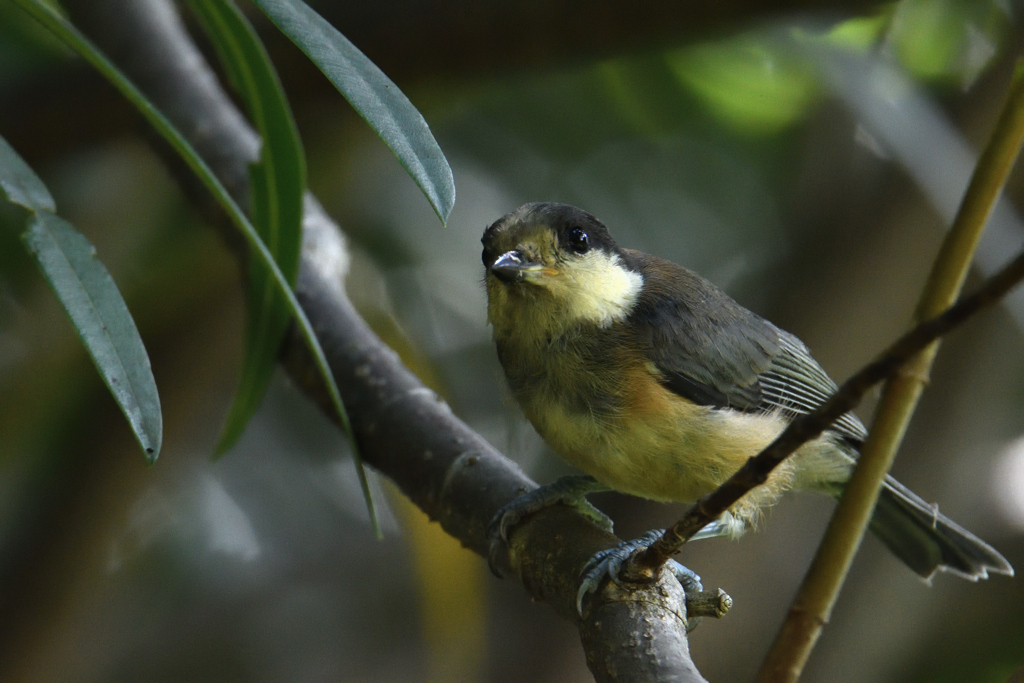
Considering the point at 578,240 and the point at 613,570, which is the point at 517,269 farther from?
the point at 613,570

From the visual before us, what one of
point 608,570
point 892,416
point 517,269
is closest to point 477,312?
point 517,269

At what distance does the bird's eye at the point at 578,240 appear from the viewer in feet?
7.11

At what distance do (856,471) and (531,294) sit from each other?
111 centimetres

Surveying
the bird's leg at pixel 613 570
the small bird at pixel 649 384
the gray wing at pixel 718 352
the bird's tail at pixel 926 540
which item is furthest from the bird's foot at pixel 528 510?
the bird's tail at pixel 926 540

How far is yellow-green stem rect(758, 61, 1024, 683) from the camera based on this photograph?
963 millimetres

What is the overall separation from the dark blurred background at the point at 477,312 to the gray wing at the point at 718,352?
2.18 ft

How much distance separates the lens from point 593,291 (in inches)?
85.5

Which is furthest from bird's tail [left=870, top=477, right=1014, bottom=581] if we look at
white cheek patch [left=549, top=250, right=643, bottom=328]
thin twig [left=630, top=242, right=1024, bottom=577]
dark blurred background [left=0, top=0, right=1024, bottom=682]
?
thin twig [left=630, top=242, right=1024, bottom=577]

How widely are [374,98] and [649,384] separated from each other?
0.97 m

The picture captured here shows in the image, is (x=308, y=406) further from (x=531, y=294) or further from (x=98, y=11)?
(x=531, y=294)

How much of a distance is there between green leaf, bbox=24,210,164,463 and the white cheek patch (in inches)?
40.1

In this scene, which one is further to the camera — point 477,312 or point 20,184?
point 477,312

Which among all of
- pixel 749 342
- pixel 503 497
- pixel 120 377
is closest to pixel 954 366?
pixel 749 342

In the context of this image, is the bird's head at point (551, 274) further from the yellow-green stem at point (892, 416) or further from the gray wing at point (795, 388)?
the yellow-green stem at point (892, 416)
